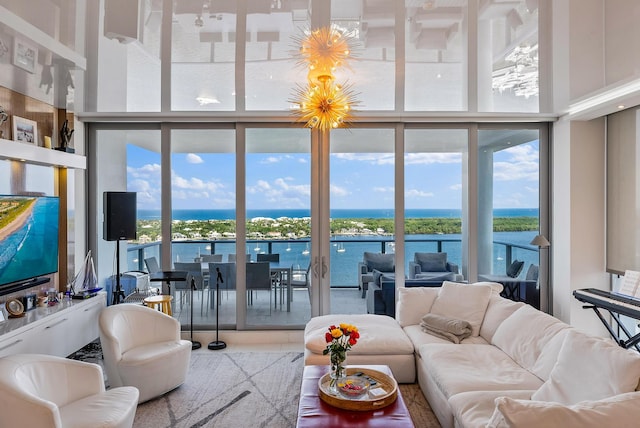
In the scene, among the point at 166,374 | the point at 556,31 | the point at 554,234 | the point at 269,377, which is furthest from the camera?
the point at 554,234

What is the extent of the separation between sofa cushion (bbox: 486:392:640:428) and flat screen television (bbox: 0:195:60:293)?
4341 mm

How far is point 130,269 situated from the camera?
5211 millimetres

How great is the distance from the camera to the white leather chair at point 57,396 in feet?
6.91

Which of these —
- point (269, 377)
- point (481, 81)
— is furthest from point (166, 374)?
point (481, 81)

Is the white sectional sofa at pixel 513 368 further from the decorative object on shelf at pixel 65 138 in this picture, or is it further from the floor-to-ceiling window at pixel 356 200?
the decorative object on shelf at pixel 65 138

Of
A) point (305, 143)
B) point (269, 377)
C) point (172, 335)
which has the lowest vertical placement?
point (269, 377)

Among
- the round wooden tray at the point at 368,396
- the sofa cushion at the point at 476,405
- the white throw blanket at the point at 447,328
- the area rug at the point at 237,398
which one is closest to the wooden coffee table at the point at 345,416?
the round wooden tray at the point at 368,396

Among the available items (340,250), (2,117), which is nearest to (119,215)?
(2,117)

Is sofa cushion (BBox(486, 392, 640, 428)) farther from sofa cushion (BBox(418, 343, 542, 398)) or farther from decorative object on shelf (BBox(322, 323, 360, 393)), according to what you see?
decorative object on shelf (BBox(322, 323, 360, 393))

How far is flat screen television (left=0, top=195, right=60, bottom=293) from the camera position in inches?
145

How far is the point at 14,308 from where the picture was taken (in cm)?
359

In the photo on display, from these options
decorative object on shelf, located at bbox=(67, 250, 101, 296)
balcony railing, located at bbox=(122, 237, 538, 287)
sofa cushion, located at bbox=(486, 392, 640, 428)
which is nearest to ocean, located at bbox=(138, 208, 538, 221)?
balcony railing, located at bbox=(122, 237, 538, 287)

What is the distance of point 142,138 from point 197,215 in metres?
1.27

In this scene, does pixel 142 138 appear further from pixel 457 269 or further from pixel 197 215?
pixel 457 269
